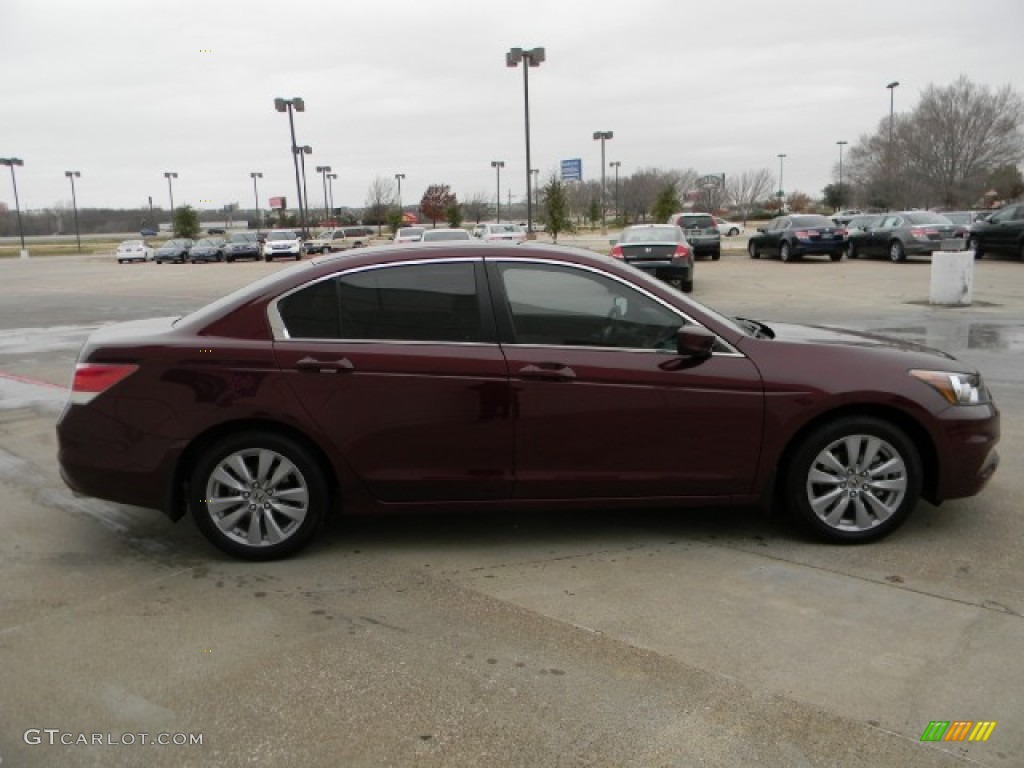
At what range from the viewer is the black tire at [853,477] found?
14.4 ft

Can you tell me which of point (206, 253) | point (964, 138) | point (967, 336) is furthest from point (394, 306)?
point (964, 138)

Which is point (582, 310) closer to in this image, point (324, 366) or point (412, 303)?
point (412, 303)

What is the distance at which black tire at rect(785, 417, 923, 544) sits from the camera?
4.39 meters

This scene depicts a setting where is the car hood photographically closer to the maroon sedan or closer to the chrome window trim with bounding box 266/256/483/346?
the maroon sedan

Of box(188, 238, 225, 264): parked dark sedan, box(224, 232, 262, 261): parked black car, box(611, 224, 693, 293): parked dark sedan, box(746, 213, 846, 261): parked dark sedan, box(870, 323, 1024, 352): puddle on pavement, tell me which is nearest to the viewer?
box(870, 323, 1024, 352): puddle on pavement

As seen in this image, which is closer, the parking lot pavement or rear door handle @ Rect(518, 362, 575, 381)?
the parking lot pavement

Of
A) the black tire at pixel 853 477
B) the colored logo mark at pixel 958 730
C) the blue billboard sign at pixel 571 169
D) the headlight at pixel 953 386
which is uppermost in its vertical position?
the blue billboard sign at pixel 571 169

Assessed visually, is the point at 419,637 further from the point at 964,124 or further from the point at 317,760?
the point at 964,124

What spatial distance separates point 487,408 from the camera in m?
4.27

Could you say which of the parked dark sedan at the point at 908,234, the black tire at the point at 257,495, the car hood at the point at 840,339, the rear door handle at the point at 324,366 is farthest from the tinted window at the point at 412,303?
the parked dark sedan at the point at 908,234

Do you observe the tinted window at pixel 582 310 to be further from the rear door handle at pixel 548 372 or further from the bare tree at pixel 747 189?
the bare tree at pixel 747 189

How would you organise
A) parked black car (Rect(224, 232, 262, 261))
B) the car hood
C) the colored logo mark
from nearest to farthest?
1. the colored logo mark
2. the car hood
3. parked black car (Rect(224, 232, 262, 261))

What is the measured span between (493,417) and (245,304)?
1379 millimetres

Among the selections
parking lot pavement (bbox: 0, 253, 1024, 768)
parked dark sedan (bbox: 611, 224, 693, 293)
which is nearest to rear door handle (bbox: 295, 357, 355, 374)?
parking lot pavement (bbox: 0, 253, 1024, 768)
